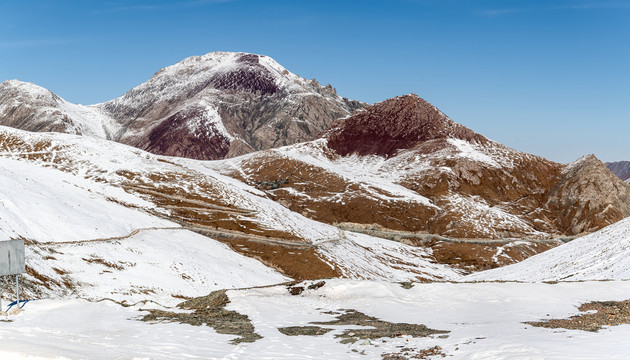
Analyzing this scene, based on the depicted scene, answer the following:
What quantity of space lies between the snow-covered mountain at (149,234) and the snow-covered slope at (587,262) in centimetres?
4048

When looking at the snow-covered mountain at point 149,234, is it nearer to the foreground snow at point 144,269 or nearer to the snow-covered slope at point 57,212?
the foreground snow at point 144,269

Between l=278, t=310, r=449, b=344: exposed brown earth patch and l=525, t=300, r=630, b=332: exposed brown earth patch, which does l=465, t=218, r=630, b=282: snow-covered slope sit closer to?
l=525, t=300, r=630, b=332: exposed brown earth patch

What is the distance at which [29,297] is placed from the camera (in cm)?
4084

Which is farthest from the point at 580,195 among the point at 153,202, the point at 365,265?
the point at 153,202

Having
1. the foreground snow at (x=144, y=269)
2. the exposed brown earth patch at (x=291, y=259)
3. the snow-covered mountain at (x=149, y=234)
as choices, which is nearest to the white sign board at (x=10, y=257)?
the foreground snow at (x=144, y=269)

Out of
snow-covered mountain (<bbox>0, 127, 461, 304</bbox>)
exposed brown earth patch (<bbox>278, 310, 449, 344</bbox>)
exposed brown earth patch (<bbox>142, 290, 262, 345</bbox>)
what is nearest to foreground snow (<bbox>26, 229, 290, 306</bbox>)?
snow-covered mountain (<bbox>0, 127, 461, 304</bbox>)

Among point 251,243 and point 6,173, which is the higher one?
point 6,173

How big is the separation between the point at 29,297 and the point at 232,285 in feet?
111

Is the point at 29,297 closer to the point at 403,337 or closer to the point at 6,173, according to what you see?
the point at 403,337

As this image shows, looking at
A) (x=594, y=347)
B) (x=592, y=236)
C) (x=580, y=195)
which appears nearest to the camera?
(x=594, y=347)

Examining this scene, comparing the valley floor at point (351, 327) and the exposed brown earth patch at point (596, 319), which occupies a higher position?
the exposed brown earth patch at point (596, 319)

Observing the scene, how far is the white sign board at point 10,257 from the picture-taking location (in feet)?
88.5

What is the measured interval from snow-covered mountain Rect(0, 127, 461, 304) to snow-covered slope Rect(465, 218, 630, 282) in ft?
133

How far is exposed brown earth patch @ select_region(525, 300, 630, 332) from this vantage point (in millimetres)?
22295
